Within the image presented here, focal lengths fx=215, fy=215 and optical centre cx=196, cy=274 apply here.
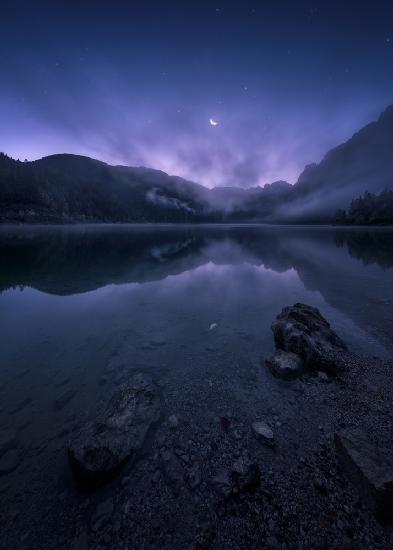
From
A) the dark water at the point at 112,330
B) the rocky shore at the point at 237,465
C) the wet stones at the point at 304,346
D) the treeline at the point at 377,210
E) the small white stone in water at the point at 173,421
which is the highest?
the treeline at the point at 377,210

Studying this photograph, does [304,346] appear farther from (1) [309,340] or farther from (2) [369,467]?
(2) [369,467]

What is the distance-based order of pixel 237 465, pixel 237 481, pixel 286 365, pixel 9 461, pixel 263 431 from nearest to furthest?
pixel 237 481 → pixel 237 465 → pixel 9 461 → pixel 263 431 → pixel 286 365

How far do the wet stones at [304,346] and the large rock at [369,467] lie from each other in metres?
2.55

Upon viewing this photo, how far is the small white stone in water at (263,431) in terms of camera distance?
17.2ft

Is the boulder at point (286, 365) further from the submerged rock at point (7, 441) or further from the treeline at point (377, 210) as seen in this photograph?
the treeline at point (377, 210)

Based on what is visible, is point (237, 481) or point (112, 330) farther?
point (112, 330)

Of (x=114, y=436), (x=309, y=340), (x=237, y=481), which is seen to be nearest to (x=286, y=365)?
(x=309, y=340)

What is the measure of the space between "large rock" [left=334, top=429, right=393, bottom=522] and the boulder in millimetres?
2320

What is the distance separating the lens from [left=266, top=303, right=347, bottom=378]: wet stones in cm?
754

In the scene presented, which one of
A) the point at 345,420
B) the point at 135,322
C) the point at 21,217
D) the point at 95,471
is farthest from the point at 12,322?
the point at 21,217

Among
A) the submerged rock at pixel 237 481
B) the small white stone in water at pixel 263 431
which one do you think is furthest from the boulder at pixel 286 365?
the submerged rock at pixel 237 481

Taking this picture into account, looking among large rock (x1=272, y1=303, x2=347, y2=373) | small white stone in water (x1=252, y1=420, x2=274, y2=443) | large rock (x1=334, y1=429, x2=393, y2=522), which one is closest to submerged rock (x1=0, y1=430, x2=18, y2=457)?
small white stone in water (x1=252, y1=420, x2=274, y2=443)

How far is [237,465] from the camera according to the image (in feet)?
14.7

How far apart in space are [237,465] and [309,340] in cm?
514
